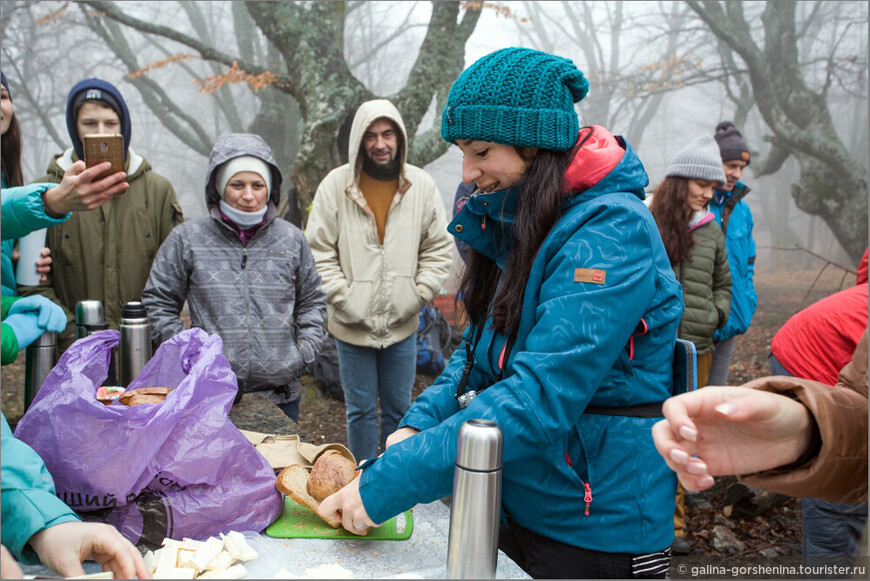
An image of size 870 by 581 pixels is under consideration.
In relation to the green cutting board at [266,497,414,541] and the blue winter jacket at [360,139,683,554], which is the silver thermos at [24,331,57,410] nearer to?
the green cutting board at [266,497,414,541]

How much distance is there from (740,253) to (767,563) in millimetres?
1918

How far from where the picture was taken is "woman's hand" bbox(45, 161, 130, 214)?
239cm

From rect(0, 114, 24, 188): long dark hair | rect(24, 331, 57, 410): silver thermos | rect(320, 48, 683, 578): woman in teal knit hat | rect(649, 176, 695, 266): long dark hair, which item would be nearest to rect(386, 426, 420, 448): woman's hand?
rect(320, 48, 683, 578): woman in teal knit hat

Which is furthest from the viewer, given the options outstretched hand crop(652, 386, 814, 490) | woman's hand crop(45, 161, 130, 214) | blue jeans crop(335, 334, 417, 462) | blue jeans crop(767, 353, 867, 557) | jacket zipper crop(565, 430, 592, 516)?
blue jeans crop(335, 334, 417, 462)

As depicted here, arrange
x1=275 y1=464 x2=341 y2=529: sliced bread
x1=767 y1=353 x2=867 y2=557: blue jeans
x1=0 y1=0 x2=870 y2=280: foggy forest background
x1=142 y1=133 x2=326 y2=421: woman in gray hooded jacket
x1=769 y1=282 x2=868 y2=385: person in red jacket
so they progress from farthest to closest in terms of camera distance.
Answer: x1=0 y1=0 x2=870 y2=280: foggy forest background
x1=142 y1=133 x2=326 y2=421: woman in gray hooded jacket
x1=767 y1=353 x2=867 y2=557: blue jeans
x1=769 y1=282 x2=868 y2=385: person in red jacket
x1=275 y1=464 x2=341 y2=529: sliced bread

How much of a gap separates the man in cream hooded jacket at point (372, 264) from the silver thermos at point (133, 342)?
4.68 ft

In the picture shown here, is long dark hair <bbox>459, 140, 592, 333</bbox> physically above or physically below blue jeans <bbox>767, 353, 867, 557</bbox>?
above

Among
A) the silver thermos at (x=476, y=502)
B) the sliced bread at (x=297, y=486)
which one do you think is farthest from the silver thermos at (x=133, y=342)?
the silver thermos at (x=476, y=502)

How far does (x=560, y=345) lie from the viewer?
134 cm

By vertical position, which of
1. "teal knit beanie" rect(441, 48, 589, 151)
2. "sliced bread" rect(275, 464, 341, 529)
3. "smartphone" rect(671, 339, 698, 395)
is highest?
"teal knit beanie" rect(441, 48, 589, 151)

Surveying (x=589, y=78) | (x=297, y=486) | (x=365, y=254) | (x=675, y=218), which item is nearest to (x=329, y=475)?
(x=297, y=486)

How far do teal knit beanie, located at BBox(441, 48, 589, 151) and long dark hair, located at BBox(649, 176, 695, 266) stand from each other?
99.5 inches

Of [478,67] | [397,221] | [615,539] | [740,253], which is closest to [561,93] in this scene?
[478,67]

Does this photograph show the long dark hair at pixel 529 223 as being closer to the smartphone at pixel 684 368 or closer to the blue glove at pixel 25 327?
the smartphone at pixel 684 368
